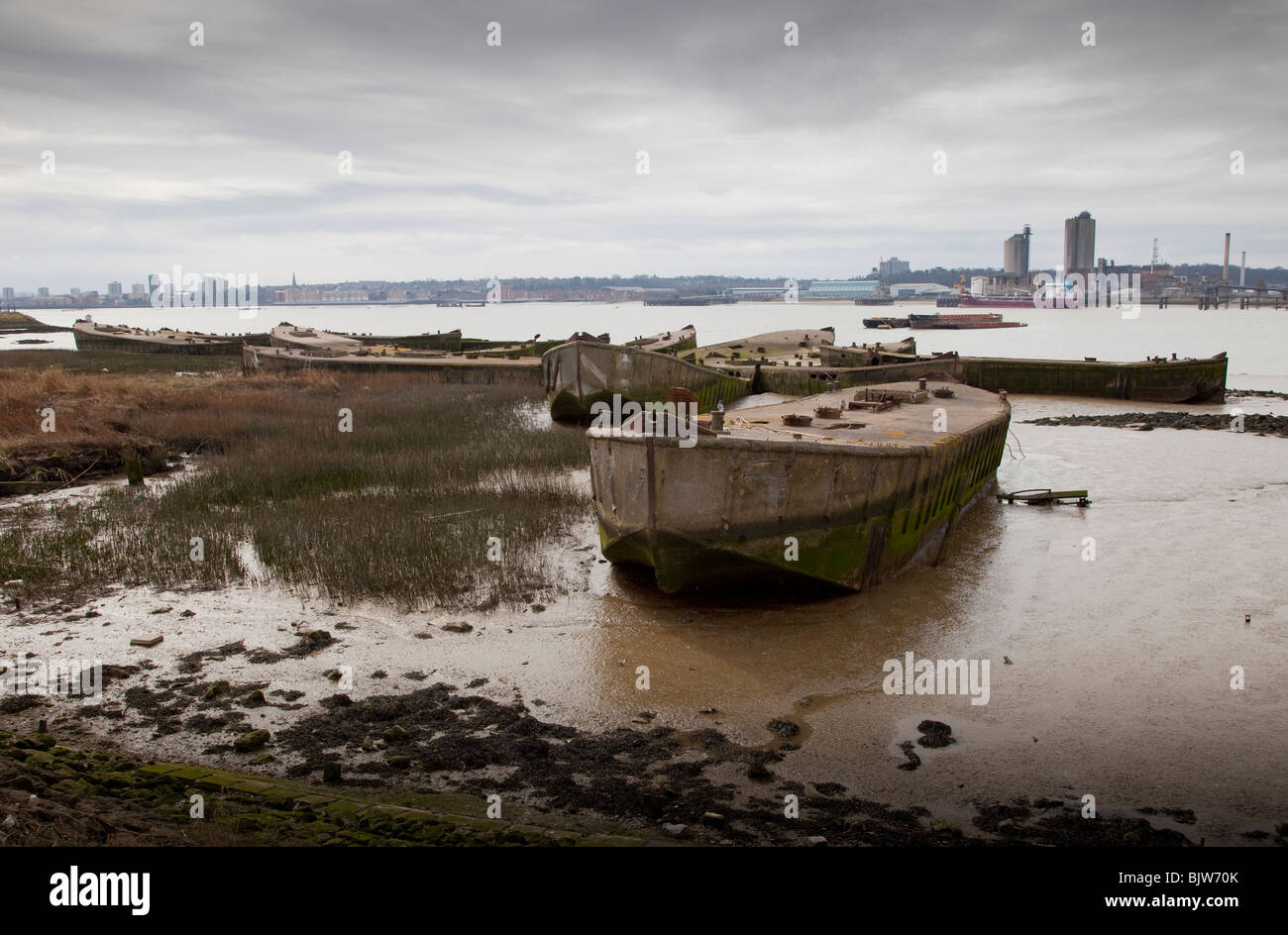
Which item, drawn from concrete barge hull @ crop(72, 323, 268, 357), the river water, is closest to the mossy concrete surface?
the river water

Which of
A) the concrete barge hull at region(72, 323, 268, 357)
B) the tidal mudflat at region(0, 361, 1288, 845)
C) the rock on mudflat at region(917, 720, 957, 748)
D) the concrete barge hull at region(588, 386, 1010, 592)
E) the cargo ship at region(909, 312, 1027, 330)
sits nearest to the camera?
the tidal mudflat at region(0, 361, 1288, 845)

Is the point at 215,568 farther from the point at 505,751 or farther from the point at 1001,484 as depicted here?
the point at 1001,484

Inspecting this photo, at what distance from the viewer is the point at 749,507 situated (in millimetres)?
11062

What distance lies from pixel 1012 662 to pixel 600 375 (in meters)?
17.6

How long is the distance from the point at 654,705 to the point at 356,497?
9283 millimetres

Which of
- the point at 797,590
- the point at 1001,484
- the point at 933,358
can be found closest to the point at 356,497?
the point at 797,590

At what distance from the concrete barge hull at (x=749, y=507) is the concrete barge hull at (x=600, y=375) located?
1408 cm

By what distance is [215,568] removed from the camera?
12.7 metres

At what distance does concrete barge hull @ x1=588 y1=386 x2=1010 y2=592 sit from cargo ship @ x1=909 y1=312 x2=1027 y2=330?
108 m

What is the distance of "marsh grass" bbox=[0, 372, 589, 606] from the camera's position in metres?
12.5
